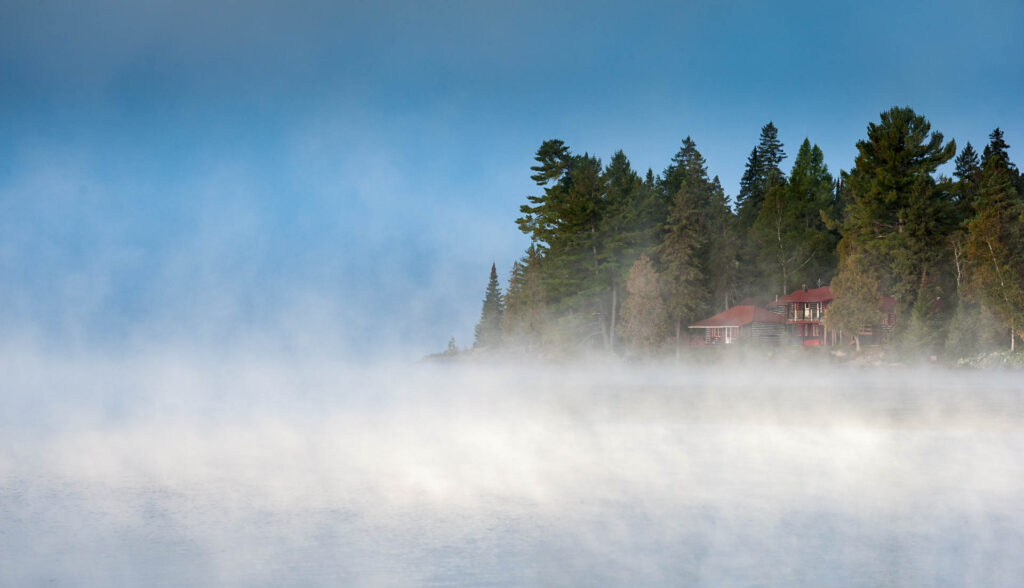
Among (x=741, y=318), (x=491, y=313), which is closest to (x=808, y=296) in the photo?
(x=741, y=318)

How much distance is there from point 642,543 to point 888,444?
7.96m

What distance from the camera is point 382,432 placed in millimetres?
15984

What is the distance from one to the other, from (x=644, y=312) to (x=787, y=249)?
2607cm

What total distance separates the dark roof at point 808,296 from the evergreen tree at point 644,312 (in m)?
15.4

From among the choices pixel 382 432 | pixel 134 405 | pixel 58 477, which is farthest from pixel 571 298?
pixel 58 477

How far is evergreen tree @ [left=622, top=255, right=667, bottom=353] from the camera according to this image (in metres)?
52.4

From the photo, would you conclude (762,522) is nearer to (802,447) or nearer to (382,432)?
(802,447)

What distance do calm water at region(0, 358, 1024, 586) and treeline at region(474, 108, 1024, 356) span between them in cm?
2490

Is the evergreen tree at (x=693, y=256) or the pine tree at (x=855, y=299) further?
the evergreen tree at (x=693, y=256)

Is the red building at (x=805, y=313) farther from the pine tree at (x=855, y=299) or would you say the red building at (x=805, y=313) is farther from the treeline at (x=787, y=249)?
the pine tree at (x=855, y=299)

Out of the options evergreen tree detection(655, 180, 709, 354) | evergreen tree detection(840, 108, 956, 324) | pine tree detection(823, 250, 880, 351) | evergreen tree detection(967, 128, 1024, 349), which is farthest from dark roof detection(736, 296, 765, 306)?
evergreen tree detection(967, 128, 1024, 349)

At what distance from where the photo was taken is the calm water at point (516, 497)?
6832 millimetres

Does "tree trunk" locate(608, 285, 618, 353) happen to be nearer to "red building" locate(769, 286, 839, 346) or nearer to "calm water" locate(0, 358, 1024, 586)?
"red building" locate(769, 286, 839, 346)

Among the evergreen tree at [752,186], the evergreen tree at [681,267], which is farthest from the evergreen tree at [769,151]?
the evergreen tree at [681,267]
